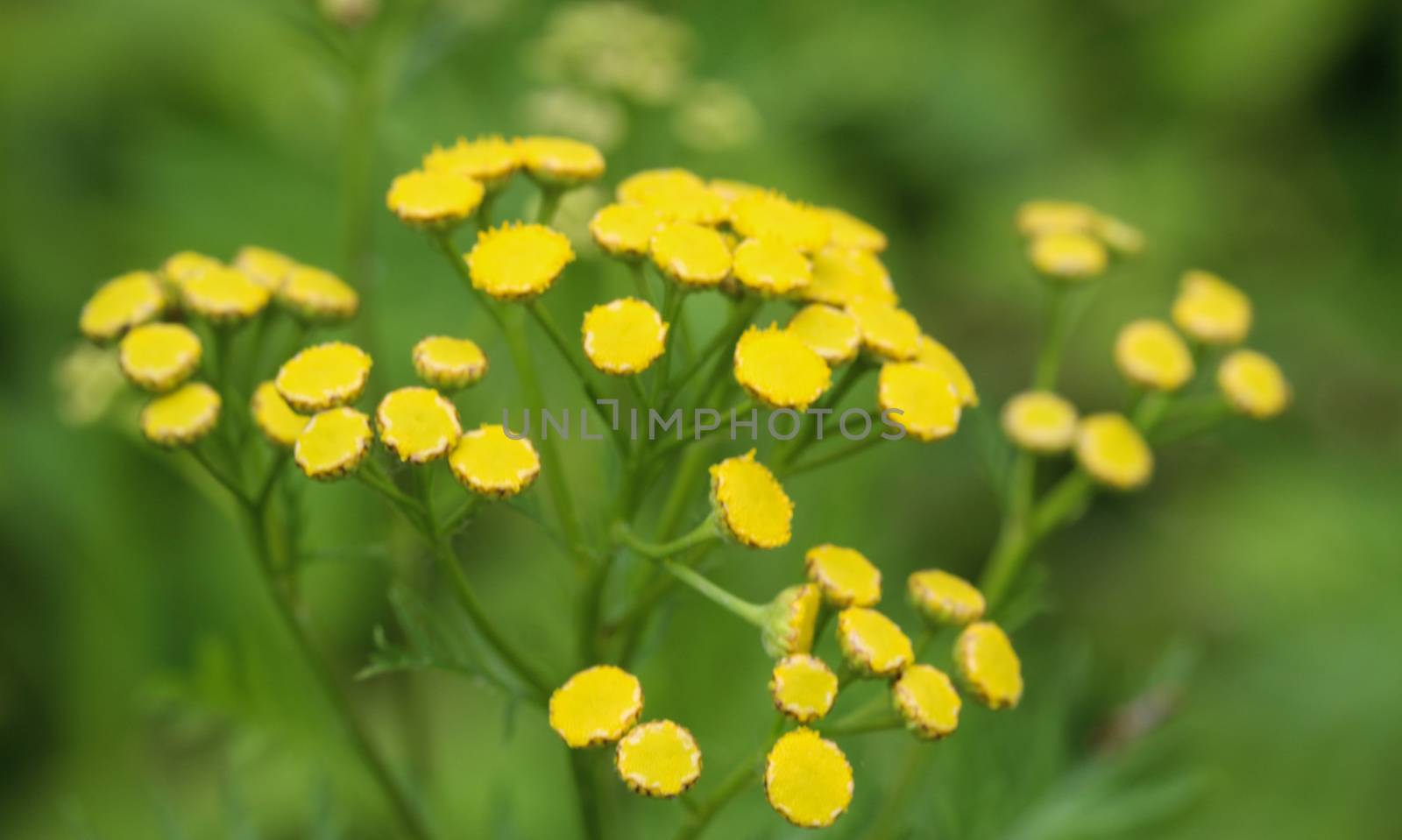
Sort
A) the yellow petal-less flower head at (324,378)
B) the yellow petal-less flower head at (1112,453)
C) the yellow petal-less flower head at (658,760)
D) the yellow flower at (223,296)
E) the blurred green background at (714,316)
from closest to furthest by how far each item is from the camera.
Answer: the yellow petal-less flower head at (658,760) < the yellow petal-less flower head at (324,378) < the yellow flower at (223,296) < the yellow petal-less flower head at (1112,453) < the blurred green background at (714,316)

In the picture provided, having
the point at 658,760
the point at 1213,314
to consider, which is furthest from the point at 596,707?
the point at 1213,314

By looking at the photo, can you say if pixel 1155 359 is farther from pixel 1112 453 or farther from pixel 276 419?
pixel 276 419

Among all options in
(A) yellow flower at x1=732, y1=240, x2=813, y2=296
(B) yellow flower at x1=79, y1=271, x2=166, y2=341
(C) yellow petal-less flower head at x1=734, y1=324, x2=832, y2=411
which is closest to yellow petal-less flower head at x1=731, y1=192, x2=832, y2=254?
(A) yellow flower at x1=732, y1=240, x2=813, y2=296

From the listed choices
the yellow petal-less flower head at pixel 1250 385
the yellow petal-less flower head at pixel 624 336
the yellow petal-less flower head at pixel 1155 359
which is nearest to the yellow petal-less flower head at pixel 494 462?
the yellow petal-less flower head at pixel 624 336

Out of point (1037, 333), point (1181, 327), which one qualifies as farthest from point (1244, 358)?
point (1037, 333)

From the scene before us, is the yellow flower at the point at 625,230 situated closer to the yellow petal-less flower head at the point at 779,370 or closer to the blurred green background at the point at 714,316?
the yellow petal-less flower head at the point at 779,370
